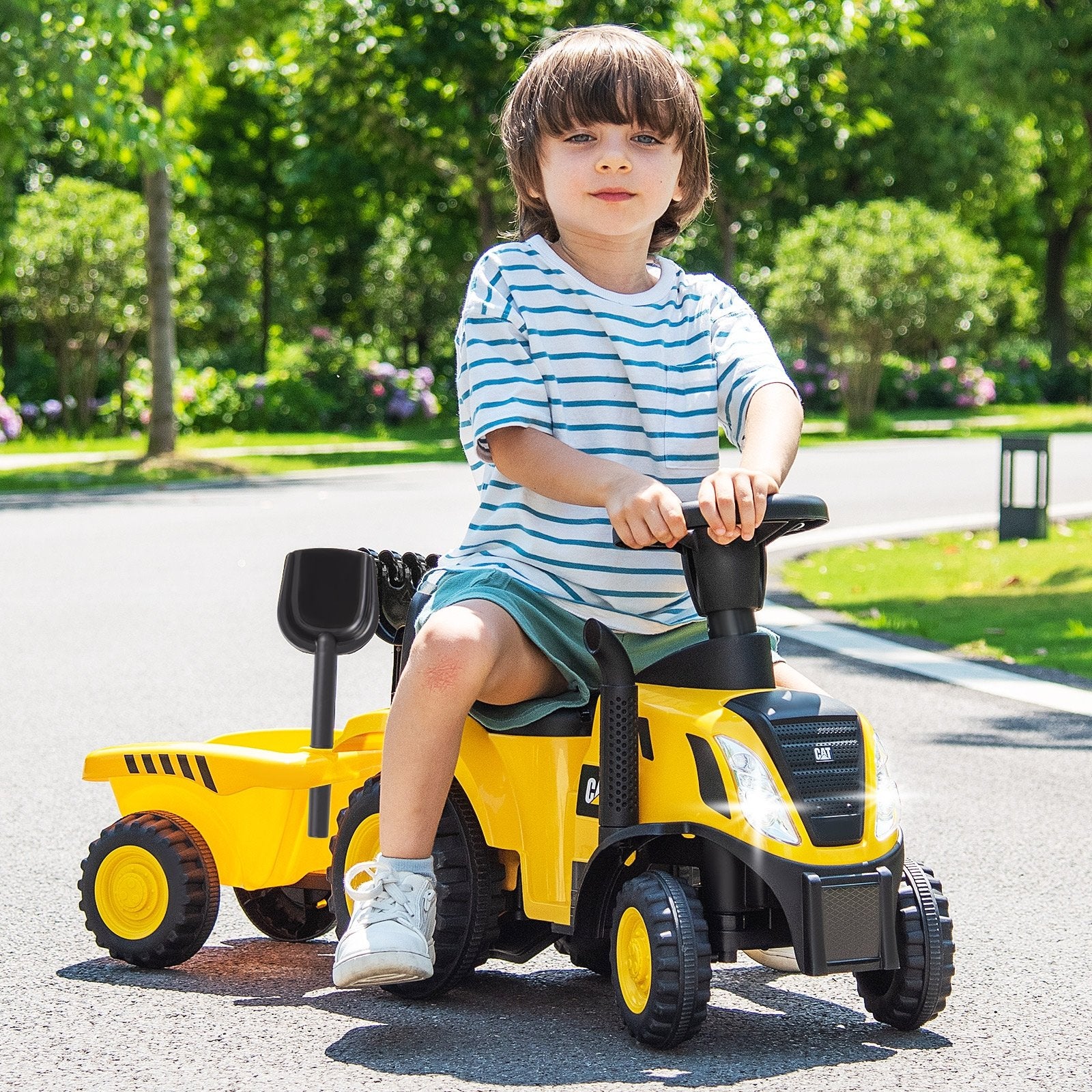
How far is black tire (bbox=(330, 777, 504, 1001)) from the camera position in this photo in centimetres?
314

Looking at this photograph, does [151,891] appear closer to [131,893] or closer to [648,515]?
[131,893]

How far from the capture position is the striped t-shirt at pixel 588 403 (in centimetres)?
310

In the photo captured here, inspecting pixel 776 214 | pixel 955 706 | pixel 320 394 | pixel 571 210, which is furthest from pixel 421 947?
pixel 776 214

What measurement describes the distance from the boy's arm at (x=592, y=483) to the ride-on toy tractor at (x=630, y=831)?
0.06m

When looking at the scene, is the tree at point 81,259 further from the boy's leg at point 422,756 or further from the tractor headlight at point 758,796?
the tractor headlight at point 758,796

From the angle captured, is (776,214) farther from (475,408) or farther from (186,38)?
(475,408)

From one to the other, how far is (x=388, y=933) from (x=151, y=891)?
75cm

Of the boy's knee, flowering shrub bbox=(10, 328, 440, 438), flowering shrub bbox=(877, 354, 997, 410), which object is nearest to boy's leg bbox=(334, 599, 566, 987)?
the boy's knee

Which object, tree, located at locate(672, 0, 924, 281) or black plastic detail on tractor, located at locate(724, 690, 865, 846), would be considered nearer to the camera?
black plastic detail on tractor, located at locate(724, 690, 865, 846)

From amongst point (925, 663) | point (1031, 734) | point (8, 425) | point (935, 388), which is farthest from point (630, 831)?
point (935, 388)

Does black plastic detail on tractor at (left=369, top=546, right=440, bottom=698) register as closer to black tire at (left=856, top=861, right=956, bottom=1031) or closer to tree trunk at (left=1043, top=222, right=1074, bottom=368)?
black tire at (left=856, top=861, right=956, bottom=1031)

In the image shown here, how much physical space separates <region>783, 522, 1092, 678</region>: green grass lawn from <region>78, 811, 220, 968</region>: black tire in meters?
5.25

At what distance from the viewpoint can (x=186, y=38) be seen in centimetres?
2086

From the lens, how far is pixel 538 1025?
3.11 metres
